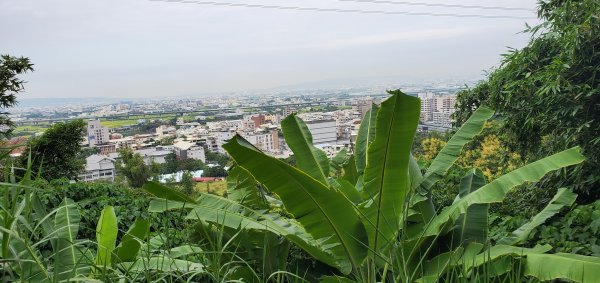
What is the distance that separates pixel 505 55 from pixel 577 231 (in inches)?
95.2

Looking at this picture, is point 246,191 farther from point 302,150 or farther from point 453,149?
point 453,149

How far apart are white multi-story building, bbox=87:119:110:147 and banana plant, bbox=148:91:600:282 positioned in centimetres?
704

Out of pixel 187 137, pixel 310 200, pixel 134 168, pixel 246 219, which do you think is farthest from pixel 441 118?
pixel 310 200

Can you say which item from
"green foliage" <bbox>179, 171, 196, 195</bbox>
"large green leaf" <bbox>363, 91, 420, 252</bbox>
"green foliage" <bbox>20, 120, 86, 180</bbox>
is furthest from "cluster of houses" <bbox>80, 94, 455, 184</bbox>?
"large green leaf" <bbox>363, 91, 420, 252</bbox>

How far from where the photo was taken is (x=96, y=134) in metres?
9.20

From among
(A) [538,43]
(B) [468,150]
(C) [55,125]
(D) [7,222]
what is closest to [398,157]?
(D) [7,222]

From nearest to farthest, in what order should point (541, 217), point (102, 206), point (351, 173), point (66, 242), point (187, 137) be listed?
point (66, 242) < point (541, 217) < point (351, 173) < point (102, 206) < point (187, 137)

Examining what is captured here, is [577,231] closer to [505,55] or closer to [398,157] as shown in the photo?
[398,157]

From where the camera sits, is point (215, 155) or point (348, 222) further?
point (215, 155)

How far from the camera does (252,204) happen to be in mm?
2662

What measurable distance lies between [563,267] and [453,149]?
961mm

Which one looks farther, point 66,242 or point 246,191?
point 246,191

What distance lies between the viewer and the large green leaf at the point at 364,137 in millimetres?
2863

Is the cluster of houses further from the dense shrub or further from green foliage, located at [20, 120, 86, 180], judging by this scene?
the dense shrub
